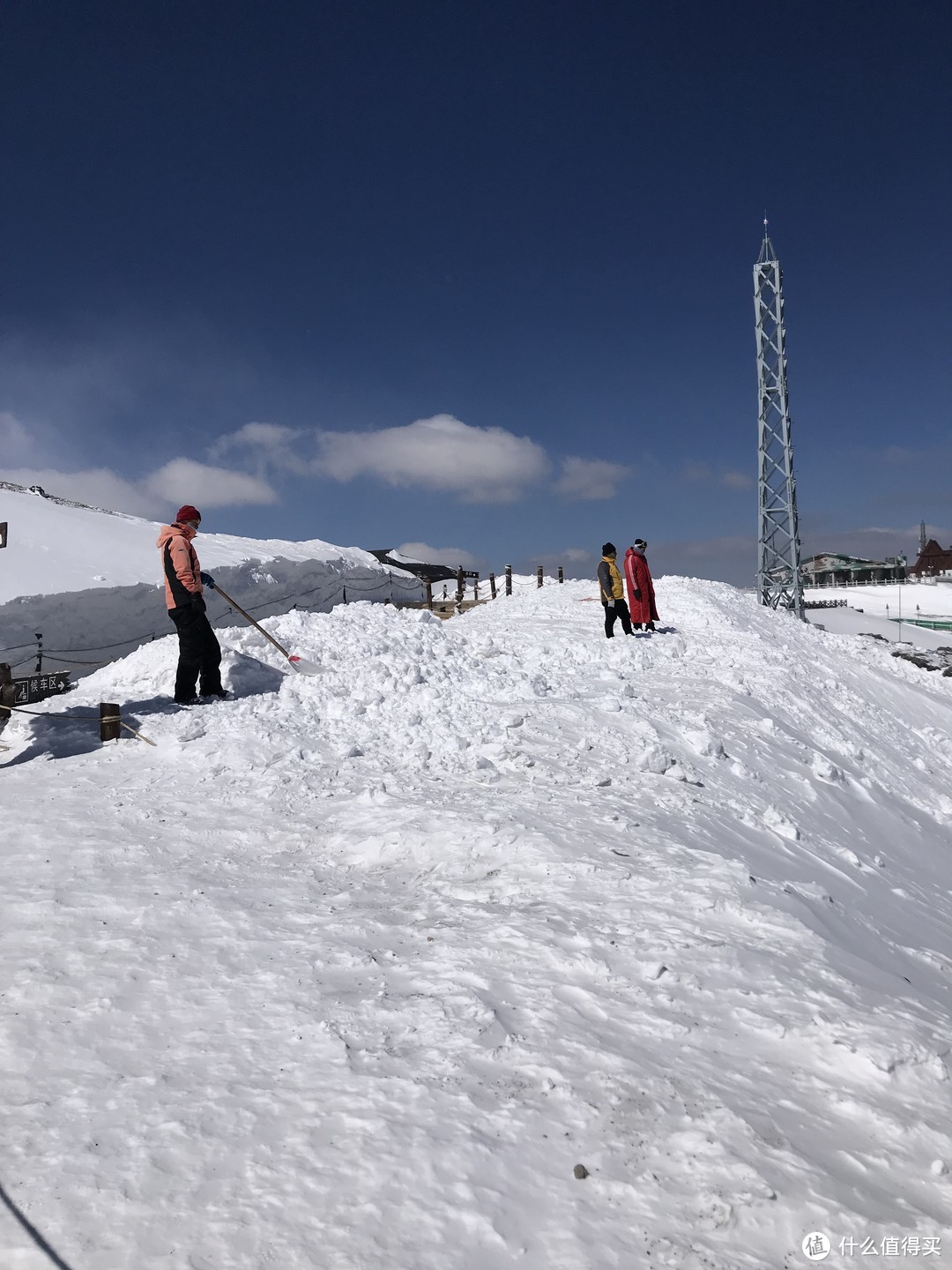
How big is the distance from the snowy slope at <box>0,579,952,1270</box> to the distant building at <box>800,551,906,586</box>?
61525mm

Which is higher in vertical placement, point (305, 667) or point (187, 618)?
point (187, 618)

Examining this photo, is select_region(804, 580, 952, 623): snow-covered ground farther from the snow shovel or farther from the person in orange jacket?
the person in orange jacket

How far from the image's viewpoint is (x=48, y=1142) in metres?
2.48

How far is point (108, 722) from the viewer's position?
6.91 m

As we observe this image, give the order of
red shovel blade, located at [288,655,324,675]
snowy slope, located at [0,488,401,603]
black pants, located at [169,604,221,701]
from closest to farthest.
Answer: black pants, located at [169,604,221,701] < red shovel blade, located at [288,655,324,675] < snowy slope, located at [0,488,401,603]

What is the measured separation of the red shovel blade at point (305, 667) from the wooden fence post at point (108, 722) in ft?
6.90

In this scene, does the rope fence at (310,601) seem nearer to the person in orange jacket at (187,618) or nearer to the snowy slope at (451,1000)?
the person in orange jacket at (187,618)

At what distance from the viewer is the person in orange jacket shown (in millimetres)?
7570

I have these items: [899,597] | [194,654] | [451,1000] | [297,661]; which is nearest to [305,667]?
[297,661]

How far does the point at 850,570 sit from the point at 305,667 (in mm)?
63820

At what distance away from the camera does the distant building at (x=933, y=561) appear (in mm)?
71250
